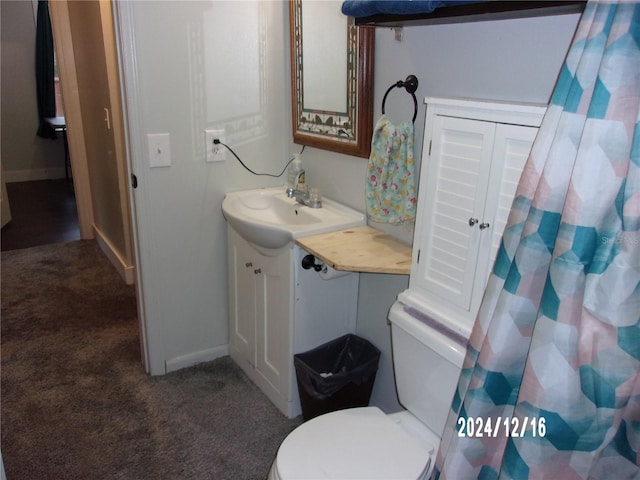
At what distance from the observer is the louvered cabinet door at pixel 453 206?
1.17 m

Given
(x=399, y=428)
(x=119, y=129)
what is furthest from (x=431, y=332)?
(x=119, y=129)

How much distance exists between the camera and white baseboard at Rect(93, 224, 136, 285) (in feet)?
10.6

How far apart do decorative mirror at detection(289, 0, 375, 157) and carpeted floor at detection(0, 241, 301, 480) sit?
115cm

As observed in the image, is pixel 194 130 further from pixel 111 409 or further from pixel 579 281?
pixel 579 281

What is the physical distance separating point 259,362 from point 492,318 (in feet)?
4.73

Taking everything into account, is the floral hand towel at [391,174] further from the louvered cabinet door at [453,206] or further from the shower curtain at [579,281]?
the shower curtain at [579,281]

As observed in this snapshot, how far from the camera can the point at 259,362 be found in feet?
7.22

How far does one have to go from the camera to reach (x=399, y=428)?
1.39m

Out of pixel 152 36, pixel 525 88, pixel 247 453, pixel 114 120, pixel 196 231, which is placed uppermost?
pixel 152 36

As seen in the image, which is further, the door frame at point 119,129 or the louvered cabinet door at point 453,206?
the door frame at point 119,129

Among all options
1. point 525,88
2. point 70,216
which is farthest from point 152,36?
point 70,216

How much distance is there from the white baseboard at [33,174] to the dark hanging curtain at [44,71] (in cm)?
43

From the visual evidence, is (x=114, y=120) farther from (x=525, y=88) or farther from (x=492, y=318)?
(x=492, y=318)

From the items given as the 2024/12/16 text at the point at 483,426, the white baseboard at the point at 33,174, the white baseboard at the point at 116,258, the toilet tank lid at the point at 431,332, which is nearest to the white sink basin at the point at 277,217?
the toilet tank lid at the point at 431,332
